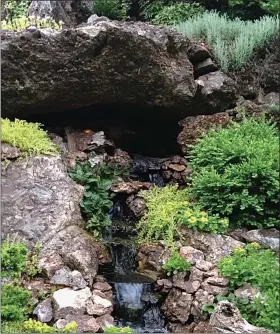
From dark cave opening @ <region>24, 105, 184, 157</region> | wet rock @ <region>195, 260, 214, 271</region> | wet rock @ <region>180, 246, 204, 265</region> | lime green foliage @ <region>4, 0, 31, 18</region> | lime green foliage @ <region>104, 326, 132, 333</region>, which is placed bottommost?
lime green foliage @ <region>104, 326, 132, 333</region>

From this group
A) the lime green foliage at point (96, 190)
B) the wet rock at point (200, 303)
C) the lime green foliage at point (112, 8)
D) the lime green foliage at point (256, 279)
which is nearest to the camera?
the lime green foliage at point (256, 279)

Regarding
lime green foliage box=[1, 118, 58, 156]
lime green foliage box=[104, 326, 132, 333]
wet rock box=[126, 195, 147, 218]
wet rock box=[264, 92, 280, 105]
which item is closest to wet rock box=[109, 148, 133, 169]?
wet rock box=[126, 195, 147, 218]

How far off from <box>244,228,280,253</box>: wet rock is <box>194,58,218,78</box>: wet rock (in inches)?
99.0

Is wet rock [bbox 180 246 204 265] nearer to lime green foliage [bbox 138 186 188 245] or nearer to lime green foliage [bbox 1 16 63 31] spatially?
lime green foliage [bbox 138 186 188 245]

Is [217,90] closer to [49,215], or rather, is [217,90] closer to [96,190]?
[96,190]

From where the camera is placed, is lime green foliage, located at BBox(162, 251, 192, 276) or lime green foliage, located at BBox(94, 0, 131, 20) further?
lime green foliage, located at BBox(94, 0, 131, 20)

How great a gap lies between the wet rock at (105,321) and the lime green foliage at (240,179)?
1505mm

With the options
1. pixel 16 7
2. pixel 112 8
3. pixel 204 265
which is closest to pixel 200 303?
pixel 204 265

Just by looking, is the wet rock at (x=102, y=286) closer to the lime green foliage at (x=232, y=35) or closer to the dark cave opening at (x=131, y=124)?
the dark cave opening at (x=131, y=124)

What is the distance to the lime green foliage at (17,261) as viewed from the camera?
462 cm

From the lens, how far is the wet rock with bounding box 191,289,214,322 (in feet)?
14.8

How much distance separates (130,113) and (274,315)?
11.9ft

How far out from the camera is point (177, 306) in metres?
4.68

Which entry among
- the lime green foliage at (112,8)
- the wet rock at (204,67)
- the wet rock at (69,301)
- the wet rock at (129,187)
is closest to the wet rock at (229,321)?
the wet rock at (69,301)
